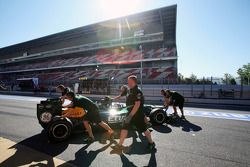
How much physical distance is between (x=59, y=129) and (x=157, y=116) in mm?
3660

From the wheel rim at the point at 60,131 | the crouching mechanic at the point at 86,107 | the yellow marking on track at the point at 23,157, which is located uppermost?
the crouching mechanic at the point at 86,107

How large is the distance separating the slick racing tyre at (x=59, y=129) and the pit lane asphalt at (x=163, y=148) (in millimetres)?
184

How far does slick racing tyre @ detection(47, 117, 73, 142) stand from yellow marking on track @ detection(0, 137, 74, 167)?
644 mm

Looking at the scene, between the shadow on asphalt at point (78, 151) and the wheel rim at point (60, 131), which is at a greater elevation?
the wheel rim at point (60, 131)

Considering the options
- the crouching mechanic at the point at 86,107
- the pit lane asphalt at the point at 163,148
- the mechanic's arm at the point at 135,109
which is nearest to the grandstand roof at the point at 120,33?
the pit lane asphalt at the point at 163,148

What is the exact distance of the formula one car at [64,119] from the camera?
199 inches

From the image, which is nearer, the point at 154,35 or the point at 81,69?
the point at 154,35

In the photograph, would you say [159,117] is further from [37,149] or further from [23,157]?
[23,157]

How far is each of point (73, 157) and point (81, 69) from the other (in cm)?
4537

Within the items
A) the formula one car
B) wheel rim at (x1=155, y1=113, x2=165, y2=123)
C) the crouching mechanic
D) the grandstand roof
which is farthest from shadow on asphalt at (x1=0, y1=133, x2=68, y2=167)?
the grandstand roof

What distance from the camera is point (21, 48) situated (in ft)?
220

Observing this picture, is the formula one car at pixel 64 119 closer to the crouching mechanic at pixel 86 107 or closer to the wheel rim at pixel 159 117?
the wheel rim at pixel 159 117

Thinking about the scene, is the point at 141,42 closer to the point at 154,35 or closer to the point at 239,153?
the point at 154,35

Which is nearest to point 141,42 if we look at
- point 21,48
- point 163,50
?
point 163,50
